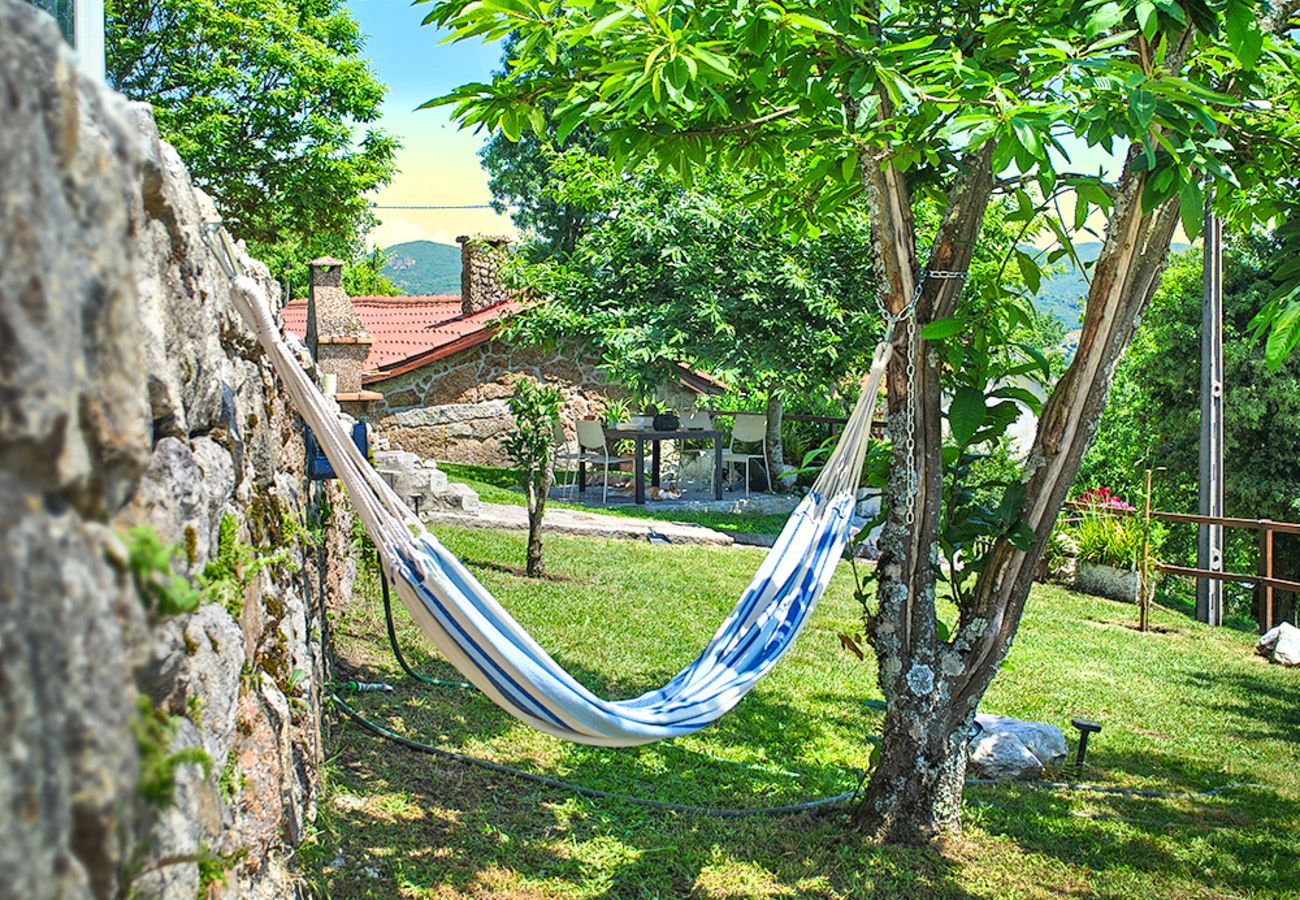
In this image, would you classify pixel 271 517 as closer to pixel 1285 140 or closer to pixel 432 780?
pixel 432 780

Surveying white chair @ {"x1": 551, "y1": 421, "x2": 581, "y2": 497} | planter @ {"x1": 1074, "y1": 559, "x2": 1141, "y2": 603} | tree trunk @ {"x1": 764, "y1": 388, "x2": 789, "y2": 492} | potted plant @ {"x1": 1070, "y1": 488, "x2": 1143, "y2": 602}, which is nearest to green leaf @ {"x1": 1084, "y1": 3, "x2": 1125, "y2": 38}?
potted plant @ {"x1": 1070, "y1": 488, "x2": 1143, "y2": 602}

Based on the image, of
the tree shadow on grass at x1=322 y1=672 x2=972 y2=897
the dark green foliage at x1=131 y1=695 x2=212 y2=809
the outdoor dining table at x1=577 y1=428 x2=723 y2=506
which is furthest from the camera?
the outdoor dining table at x1=577 y1=428 x2=723 y2=506

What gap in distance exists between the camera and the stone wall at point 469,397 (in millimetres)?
12195

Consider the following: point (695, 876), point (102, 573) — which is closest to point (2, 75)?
point (102, 573)

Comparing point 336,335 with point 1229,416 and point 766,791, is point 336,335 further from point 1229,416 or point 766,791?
point 1229,416

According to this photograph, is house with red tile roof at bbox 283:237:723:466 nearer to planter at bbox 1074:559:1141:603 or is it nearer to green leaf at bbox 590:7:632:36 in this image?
planter at bbox 1074:559:1141:603

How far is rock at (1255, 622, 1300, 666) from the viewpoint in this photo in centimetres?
654

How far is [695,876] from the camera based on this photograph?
285 centimetres

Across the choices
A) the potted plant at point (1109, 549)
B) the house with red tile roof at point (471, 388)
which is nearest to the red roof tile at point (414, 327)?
the house with red tile roof at point (471, 388)

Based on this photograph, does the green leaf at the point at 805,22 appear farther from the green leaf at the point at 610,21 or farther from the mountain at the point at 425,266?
the mountain at the point at 425,266

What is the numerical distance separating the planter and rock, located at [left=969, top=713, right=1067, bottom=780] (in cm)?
439

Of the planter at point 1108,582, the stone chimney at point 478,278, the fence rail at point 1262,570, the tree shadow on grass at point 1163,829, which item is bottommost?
the tree shadow on grass at point 1163,829

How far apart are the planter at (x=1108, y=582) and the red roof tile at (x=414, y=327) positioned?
6016mm

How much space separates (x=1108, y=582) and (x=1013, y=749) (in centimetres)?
475
